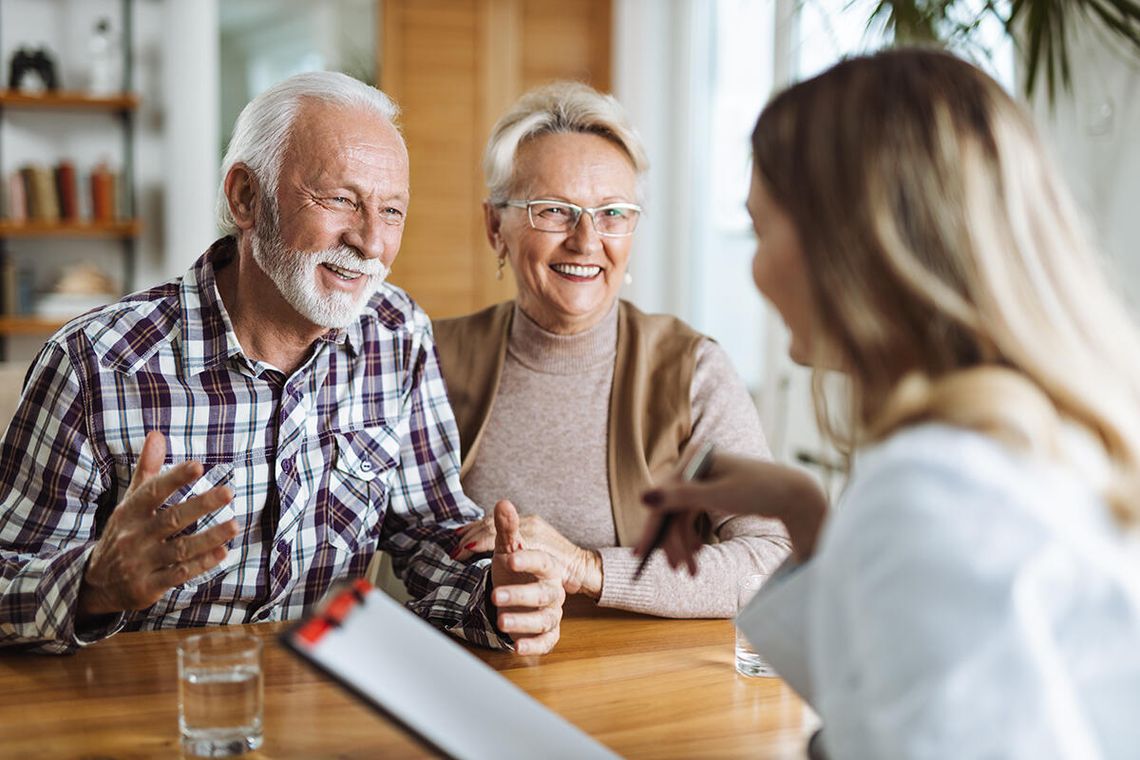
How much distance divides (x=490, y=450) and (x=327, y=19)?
12.7 ft

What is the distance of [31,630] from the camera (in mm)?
1359

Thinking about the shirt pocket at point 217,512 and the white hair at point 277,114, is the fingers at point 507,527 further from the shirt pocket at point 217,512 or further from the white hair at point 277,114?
the white hair at point 277,114

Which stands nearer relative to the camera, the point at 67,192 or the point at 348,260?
the point at 348,260

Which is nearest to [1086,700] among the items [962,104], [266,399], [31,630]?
[962,104]

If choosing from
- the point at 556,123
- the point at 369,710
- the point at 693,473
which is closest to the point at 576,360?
the point at 556,123

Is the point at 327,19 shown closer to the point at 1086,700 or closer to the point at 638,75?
the point at 638,75

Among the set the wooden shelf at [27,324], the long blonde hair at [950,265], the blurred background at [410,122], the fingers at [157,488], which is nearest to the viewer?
the long blonde hair at [950,265]

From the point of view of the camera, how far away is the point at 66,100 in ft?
15.7

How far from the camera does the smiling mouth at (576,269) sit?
6.84ft

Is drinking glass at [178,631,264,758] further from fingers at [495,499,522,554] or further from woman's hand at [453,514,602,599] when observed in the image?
woman's hand at [453,514,602,599]

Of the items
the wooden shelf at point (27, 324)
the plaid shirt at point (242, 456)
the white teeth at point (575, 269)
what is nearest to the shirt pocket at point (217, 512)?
the plaid shirt at point (242, 456)

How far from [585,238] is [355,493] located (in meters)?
0.63

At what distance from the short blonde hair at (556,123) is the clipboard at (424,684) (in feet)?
4.19

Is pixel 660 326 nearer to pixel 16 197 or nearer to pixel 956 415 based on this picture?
pixel 956 415
